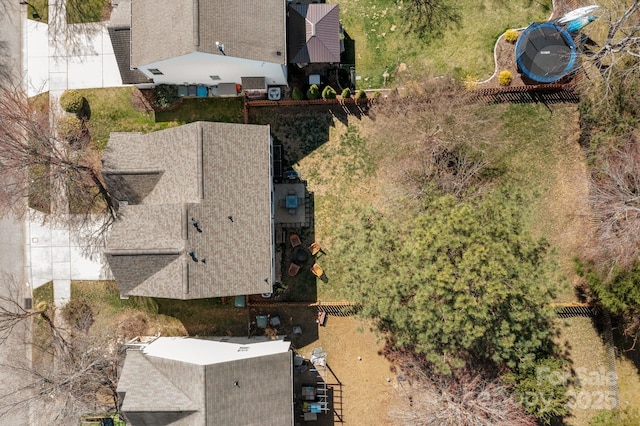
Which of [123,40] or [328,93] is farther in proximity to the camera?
[328,93]

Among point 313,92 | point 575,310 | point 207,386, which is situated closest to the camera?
point 207,386

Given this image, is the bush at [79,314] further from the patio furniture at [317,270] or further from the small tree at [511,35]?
the small tree at [511,35]

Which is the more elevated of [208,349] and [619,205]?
[619,205]

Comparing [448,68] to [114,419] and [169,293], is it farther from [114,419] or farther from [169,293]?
[114,419]

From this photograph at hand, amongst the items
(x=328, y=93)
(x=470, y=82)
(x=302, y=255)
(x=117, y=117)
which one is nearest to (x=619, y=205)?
(x=470, y=82)

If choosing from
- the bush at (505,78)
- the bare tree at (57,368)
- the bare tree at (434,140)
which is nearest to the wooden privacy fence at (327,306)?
the bare tree at (434,140)

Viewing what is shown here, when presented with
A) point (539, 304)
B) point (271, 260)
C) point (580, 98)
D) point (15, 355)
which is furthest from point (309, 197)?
point (15, 355)

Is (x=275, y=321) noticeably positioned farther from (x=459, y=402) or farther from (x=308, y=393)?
(x=459, y=402)
